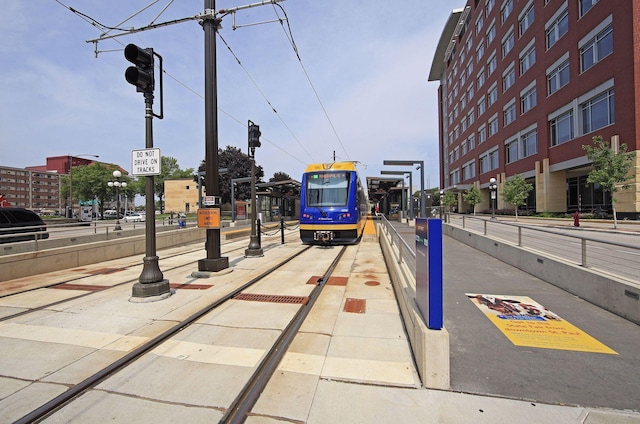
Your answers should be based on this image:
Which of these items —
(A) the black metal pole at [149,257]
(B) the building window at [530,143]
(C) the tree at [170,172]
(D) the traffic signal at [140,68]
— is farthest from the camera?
(C) the tree at [170,172]

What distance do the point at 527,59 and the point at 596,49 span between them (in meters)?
12.0

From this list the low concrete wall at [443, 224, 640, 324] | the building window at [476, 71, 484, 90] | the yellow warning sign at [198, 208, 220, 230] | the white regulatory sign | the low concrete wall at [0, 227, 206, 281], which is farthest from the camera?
the building window at [476, 71, 484, 90]

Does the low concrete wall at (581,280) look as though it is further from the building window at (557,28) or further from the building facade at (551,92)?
the building window at (557,28)

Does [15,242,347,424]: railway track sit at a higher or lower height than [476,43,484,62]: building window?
lower

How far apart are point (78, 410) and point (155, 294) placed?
3418 millimetres

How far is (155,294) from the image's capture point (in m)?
6.00

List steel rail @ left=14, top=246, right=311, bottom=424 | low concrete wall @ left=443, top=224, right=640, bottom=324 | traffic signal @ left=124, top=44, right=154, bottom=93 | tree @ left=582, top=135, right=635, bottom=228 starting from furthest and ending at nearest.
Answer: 1. tree @ left=582, top=135, right=635, bottom=228
2. traffic signal @ left=124, top=44, right=154, bottom=93
3. low concrete wall @ left=443, top=224, right=640, bottom=324
4. steel rail @ left=14, top=246, right=311, bottom=424

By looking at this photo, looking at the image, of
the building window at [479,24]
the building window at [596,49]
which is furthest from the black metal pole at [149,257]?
the building window at [479,24]

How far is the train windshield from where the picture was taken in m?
13.3

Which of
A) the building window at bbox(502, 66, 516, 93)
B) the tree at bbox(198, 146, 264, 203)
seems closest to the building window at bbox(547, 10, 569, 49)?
the building window at bbox(502, 66, 516, 93)

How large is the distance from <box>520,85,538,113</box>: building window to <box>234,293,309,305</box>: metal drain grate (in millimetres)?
37551

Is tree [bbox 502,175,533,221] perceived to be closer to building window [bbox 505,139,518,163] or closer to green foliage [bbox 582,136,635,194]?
building window [bbox 505,139,518,163]

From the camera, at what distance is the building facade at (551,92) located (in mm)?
21562

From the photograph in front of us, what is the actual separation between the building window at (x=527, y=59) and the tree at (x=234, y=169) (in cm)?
4415
